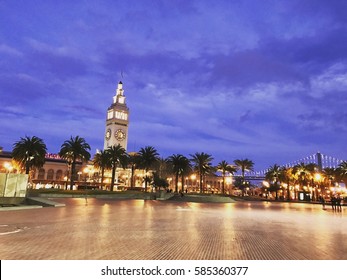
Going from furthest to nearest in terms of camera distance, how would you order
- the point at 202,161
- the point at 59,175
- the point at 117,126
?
1. the point at 117,126
2. the point at 59,175
3. the point at 202,161

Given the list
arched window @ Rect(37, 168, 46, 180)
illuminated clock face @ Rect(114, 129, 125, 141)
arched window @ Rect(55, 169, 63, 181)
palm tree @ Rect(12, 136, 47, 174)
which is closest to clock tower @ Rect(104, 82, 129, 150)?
illuminated clock face @ Rect(114, 129, 125, 141)

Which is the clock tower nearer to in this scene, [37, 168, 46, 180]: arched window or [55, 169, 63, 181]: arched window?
[55, 169, 63, 181]: arched window

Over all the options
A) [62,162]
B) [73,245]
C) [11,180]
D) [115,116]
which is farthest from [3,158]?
[73,245]

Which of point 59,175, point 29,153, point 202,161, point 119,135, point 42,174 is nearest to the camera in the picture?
point 29,153

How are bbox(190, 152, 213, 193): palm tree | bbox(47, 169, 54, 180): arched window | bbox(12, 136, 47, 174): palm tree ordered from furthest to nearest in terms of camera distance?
bbox(47, 169, 54, 180): arched window → bbox(190, 152, 213, 193): palm tree → bbox(12, 136, 47, 174): palm tree

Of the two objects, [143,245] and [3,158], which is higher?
[3,158]

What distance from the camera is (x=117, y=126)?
140 meters

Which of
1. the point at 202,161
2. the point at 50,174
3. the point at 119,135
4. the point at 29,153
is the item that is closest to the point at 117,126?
the point at 119,135

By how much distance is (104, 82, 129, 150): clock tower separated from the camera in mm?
137375

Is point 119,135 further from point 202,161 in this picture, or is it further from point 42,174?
point 202,161

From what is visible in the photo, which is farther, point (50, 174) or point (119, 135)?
point (119, 135)

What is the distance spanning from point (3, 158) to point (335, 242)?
115236 mm
